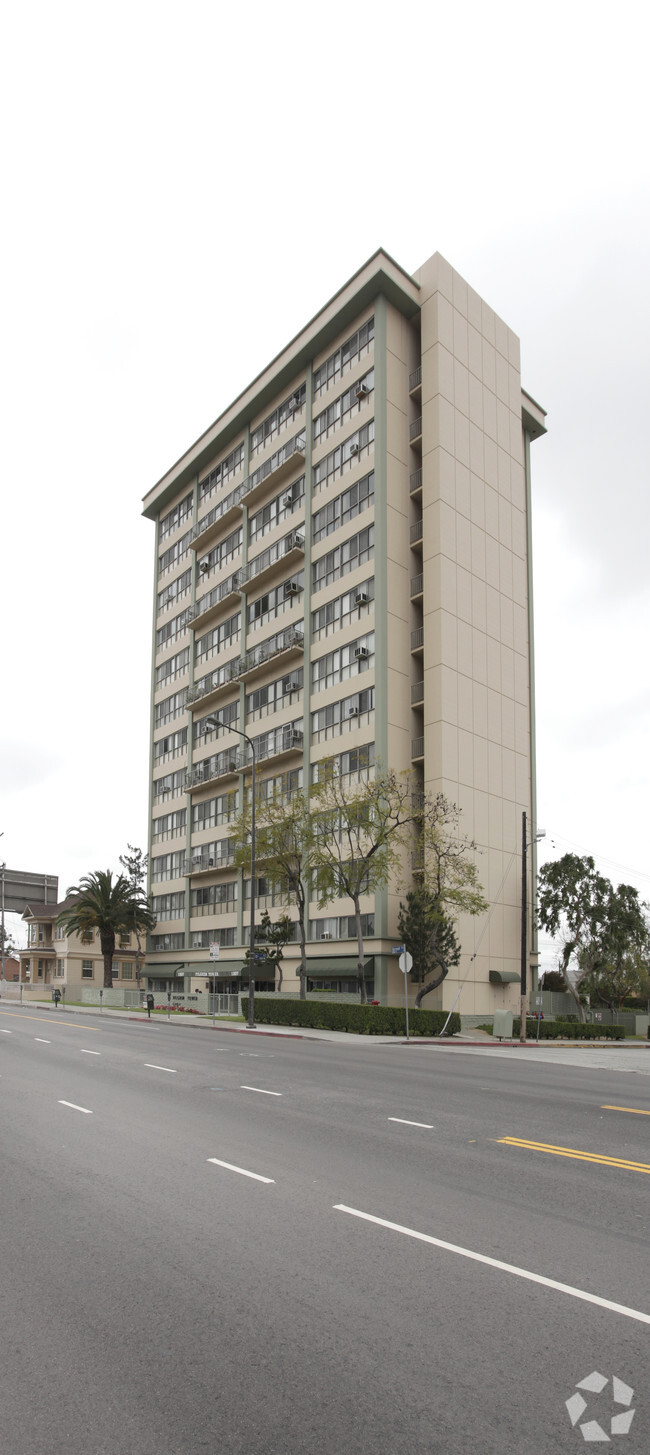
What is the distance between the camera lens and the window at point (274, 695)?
175ft

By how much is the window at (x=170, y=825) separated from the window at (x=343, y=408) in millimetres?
26968

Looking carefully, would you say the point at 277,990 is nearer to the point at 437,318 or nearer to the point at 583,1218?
the point at 437,318

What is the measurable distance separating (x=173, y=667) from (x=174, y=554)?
28.9 feet

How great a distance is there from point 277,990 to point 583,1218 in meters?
44.8

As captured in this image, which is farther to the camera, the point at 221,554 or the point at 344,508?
the point at 221,554

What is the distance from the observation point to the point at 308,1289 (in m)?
5.94

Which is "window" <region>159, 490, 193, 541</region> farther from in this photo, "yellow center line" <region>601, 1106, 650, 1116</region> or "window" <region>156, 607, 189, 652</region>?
"yellow center line" <region>601, 1106, 650, 1116</region>

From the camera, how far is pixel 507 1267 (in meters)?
6.40

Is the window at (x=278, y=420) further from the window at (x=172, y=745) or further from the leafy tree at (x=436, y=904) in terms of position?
the leafy tree at (x=436, y=904)

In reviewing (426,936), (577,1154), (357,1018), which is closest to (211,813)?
(426,936)

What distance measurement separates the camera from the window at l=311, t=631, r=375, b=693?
4675 cm

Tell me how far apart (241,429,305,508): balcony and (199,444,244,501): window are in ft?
9.51

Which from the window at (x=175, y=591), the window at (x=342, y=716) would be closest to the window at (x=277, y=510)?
the window at (x=175, y=591)

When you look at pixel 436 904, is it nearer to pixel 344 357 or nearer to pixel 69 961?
pixel 344 357
